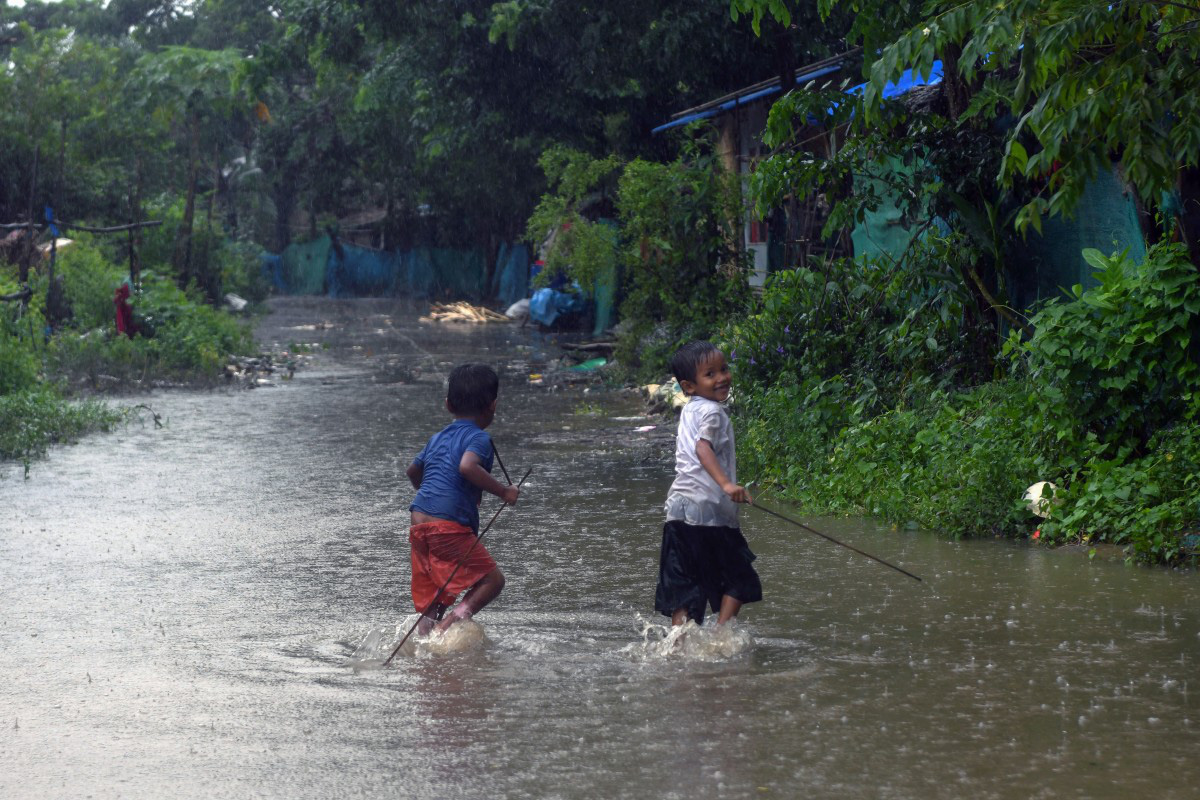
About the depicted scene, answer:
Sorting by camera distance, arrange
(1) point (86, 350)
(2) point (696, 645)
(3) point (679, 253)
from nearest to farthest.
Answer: (2) point (696, 645) → (3) point (679, 253) → (1) point (86, 350)

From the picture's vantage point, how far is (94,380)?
16172 mm

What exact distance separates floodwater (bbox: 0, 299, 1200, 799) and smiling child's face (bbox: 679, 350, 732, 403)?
927mm

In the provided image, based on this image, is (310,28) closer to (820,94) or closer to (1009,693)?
(820,94)

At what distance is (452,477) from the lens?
542 centimetres

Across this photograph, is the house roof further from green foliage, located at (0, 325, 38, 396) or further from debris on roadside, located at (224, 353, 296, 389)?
green foliage, located at (0, 325, 38, 396)

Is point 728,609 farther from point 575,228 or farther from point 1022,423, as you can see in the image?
point 575,228

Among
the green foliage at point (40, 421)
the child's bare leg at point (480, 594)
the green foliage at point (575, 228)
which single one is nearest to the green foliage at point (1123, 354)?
the child's bare leg at point (480, 594)

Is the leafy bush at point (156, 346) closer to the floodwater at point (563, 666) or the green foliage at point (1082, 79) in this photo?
the floodwater at point (563, 666)

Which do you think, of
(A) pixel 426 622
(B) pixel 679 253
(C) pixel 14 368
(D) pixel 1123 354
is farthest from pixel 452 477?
(B) pixel 679 253

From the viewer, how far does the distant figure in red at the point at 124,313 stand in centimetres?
1822

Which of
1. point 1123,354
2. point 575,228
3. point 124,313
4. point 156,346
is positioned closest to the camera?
point 1123,354

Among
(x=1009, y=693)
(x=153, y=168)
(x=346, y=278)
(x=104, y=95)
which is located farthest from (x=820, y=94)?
(x=346, y=278)

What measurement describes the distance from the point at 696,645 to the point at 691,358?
110 cm

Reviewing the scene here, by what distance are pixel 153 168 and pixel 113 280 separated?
55.2 feet
